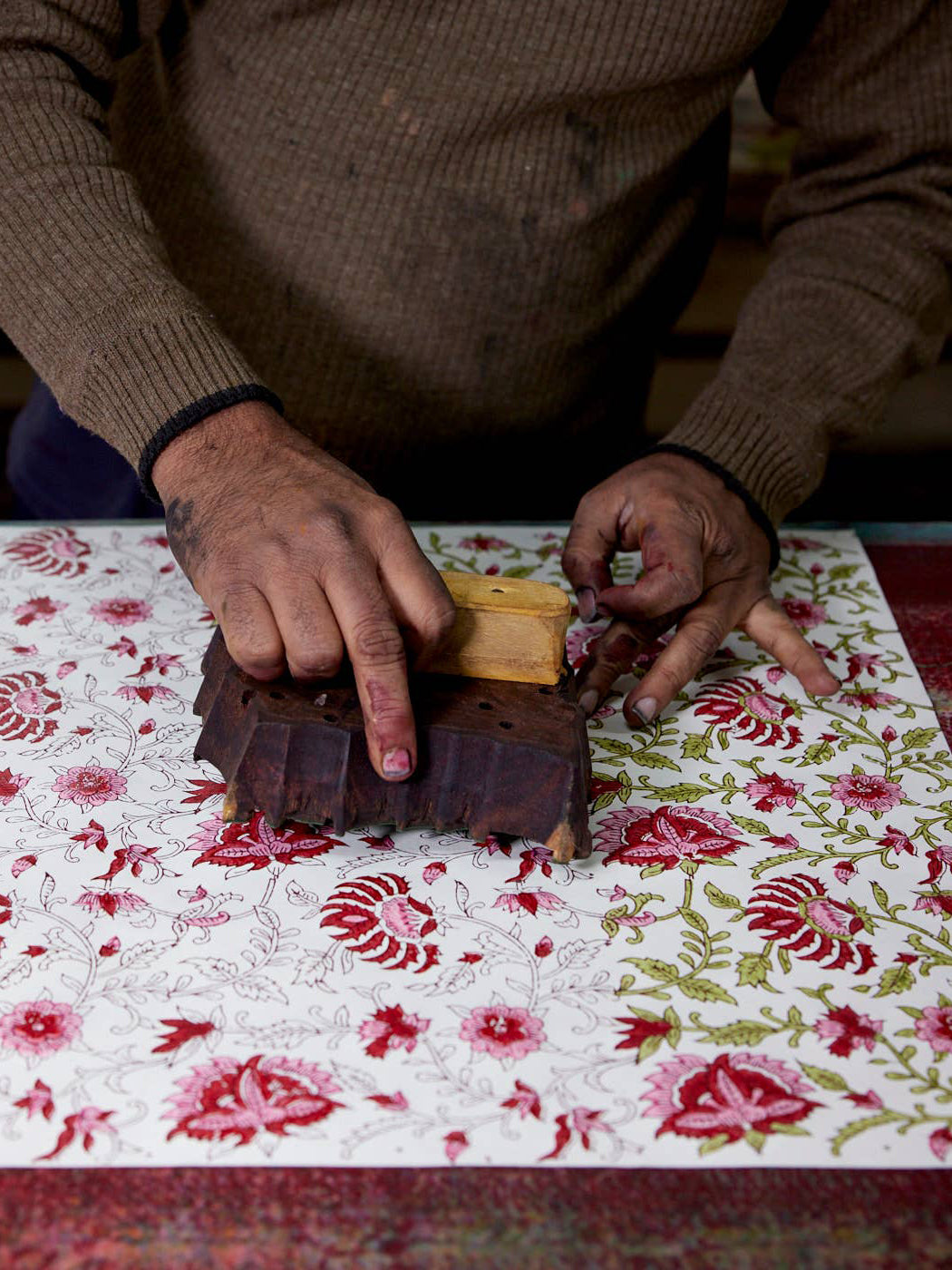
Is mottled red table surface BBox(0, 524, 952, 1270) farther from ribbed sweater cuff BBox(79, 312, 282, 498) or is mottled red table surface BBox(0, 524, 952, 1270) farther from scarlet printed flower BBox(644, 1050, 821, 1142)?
ribbed sweater cuff BBox(79, 312, 282, 498)

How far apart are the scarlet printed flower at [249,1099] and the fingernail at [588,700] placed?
476 mm

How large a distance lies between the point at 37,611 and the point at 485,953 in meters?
0.67

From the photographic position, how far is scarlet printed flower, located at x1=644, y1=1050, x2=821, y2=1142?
0.70 metres

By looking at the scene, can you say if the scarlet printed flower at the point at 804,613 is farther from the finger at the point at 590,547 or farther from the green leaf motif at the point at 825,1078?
the green leaf motif at the point at 825,1078

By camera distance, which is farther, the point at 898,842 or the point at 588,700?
the point at 588,700

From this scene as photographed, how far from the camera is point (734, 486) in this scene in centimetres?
127

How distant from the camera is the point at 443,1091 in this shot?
714 millimetres

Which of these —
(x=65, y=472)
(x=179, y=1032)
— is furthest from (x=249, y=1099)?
(x=65, y=472)

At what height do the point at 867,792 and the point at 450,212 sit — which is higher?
the point at 450,212

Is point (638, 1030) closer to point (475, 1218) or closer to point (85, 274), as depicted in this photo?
point (475, 1218)

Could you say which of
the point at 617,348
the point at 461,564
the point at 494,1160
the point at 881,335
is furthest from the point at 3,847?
the point at 881,335

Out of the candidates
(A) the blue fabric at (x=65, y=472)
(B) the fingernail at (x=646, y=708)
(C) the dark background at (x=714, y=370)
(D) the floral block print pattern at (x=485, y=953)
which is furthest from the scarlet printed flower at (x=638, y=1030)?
(C) the dark background at (x=714, y=370)

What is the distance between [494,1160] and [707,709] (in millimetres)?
553

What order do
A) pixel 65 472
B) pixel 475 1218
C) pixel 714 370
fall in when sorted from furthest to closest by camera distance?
pixel 714 370, pixel 65 472, pixel 475 1218
